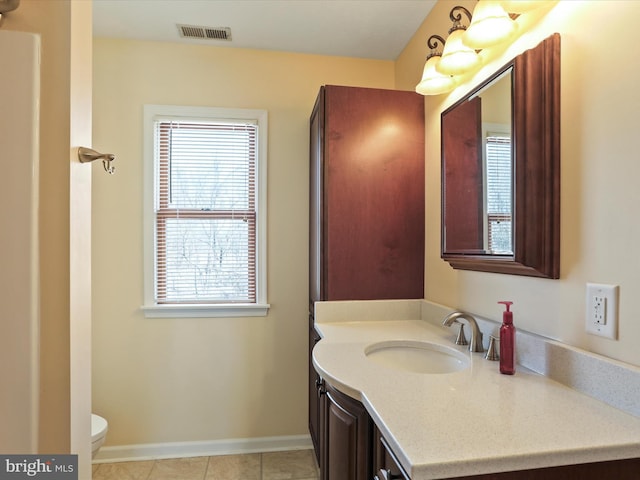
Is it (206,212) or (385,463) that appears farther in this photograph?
(206,212)

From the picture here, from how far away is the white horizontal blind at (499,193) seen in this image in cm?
120

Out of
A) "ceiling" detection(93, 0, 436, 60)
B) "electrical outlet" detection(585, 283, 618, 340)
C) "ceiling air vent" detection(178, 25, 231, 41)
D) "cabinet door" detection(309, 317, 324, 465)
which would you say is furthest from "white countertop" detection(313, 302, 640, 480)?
"ceiling air vent" detection(178, 25, 231, 41)

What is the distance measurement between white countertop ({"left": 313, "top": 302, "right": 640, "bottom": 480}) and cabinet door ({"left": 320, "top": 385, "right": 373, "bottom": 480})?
0.10 meters

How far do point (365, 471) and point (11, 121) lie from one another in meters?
1.37

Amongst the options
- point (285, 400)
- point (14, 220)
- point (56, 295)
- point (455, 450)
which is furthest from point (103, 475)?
point (455, 450)

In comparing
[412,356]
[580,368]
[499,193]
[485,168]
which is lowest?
Result: [412,356]

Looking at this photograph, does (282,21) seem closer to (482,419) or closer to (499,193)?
(499,193)

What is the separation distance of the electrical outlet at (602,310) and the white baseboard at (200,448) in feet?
6.23

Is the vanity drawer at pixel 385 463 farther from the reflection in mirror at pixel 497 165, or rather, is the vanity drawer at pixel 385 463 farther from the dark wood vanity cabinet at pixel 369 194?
the dark wood vanity cabinet at pixel 369 194

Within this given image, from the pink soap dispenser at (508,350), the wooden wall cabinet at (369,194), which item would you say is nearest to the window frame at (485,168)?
the pink soap dispenser at (508,350)

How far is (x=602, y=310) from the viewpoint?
92 centimetres

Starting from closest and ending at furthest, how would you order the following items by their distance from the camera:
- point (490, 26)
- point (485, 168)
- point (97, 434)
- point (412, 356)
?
point (490, 26)
point (485, 168)
point (412, 356)
point (97, 434)

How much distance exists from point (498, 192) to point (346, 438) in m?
0.96

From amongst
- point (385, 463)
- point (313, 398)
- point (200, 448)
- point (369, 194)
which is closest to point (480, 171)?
point (369, 194)
